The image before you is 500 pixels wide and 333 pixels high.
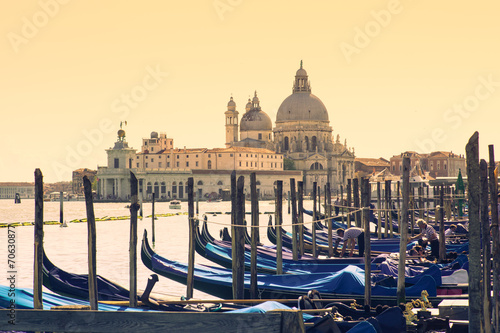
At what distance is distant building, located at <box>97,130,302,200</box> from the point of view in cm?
9300

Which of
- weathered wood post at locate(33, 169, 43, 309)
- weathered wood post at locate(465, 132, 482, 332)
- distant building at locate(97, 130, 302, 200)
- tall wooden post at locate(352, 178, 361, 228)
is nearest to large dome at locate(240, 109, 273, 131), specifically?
distant building at locate(97, 130, 302, 200)

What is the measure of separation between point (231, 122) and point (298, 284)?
11415cm

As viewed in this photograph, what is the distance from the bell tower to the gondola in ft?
364

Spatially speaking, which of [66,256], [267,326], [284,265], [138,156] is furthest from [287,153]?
[267,326]

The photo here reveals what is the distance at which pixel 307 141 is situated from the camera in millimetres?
116562

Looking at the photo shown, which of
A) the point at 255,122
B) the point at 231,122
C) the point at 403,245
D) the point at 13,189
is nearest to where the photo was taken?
the point at 403,245

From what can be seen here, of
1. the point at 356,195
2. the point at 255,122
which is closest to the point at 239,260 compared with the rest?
the point at 356,195

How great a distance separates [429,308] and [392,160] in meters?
122

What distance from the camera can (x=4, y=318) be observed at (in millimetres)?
4551

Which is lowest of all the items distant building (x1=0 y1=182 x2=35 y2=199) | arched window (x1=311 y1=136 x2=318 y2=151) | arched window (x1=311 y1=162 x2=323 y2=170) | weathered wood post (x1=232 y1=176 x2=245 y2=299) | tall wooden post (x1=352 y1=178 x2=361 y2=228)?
weathered wood post (x1=232 y1=176 x2=245 y2=299)

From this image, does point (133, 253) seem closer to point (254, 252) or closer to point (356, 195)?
point (254, 252)

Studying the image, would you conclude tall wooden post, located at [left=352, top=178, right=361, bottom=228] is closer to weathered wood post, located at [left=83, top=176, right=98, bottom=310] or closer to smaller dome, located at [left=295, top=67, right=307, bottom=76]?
weathered wood post, located at [left=83, top=176, right=98, bottom=310]

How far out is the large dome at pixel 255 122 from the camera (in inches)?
4843

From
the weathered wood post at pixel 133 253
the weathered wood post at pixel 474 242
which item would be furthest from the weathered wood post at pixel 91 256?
the weathered wood post at pixel 474 242
